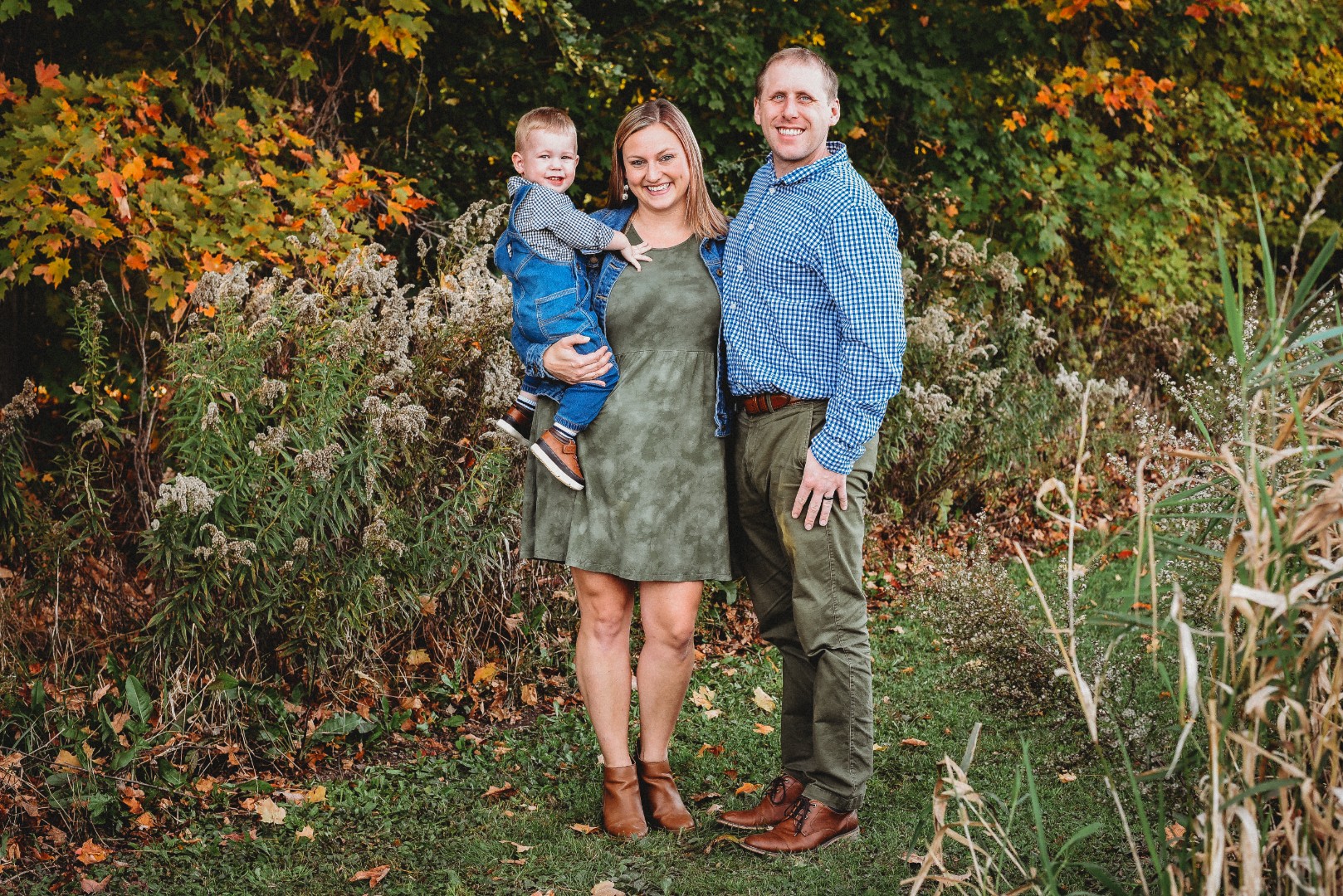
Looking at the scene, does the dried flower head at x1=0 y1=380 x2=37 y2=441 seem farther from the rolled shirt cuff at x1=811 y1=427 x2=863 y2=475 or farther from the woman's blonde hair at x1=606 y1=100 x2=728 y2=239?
the rolled shirt cuff at x1=811 y1=427 x2=863 y2=475

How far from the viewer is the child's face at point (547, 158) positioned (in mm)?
Answer: 3547

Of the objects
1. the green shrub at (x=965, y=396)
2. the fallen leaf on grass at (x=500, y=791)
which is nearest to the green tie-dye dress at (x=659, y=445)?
the fallen leaf on grass at (x=500, y=791)

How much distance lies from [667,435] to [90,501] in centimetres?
221

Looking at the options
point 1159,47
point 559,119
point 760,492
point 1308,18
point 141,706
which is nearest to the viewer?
point 760,492

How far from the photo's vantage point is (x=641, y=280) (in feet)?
10.9

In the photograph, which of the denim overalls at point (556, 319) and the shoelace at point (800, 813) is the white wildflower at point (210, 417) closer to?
the denim overalls at point (556, 319)

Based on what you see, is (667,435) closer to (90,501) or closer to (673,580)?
(673,580)

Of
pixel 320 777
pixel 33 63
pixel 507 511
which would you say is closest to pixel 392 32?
pixel 33 63

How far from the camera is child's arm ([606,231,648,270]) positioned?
131 inches

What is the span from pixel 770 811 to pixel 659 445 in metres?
1.10

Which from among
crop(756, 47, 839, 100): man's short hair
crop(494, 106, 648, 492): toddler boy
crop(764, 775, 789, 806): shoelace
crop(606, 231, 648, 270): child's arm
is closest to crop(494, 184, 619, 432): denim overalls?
crop(494, 106, 648, 492): toddler boy

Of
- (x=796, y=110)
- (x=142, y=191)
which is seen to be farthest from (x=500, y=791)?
(x=142, y=191)

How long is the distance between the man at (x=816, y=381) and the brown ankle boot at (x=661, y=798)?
10.7 inches

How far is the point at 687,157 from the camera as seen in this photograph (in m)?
3.29
